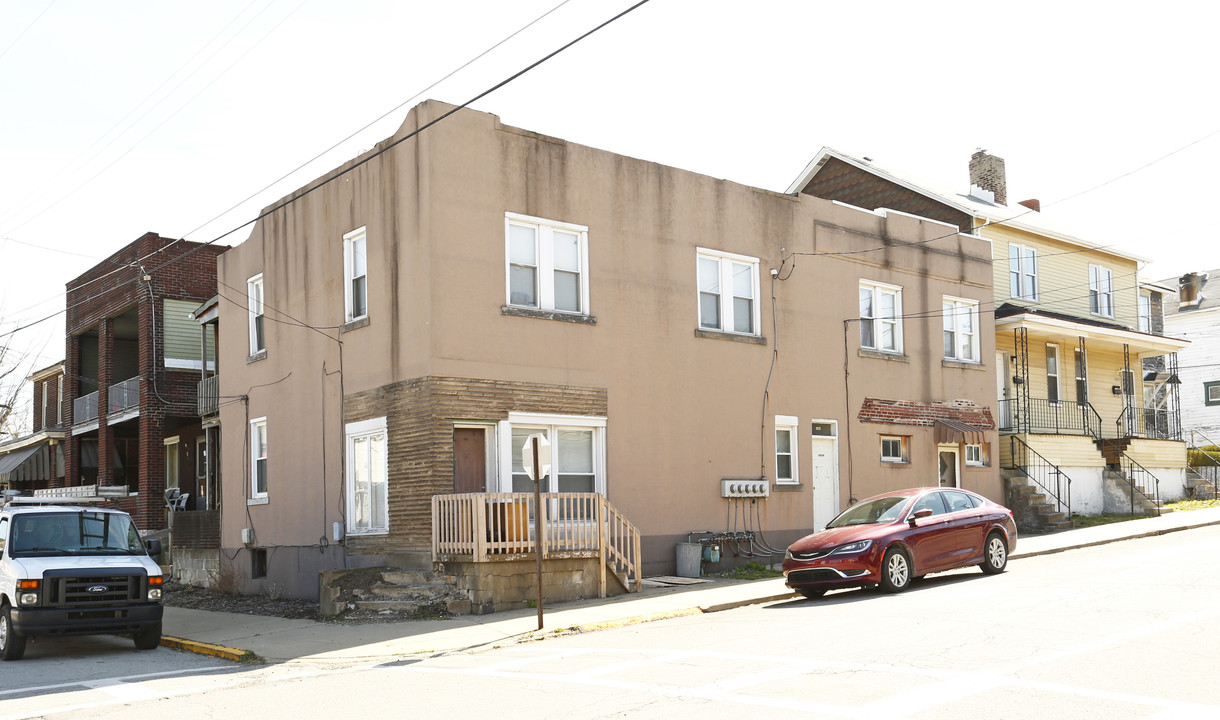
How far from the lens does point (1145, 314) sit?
38.4m

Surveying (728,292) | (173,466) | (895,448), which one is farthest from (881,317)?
(173,466)

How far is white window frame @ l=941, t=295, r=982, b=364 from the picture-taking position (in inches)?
1033

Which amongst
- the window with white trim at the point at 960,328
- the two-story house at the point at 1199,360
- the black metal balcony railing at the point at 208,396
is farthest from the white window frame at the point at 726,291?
the two-story house at the point at 1199,360

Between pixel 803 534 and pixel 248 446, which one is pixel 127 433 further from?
pixel 803 534

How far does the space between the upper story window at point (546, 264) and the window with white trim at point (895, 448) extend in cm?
881

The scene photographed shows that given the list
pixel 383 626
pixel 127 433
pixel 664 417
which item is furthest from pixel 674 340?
pixel 127 433

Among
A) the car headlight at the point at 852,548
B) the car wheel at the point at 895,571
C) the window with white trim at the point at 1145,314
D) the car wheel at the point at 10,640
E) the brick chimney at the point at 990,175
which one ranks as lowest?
the car wheel at the point at 10,640

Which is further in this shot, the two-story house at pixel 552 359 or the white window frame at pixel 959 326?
the white window frame at pixel 959 326

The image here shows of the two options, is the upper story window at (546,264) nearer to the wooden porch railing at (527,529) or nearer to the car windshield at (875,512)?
the wooden porch railing at (527,529)

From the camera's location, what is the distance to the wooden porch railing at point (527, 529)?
1609 centimetres

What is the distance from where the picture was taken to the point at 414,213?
58.4 feet

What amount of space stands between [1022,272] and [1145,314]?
934 centimetres

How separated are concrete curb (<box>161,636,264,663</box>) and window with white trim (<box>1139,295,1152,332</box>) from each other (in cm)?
3188

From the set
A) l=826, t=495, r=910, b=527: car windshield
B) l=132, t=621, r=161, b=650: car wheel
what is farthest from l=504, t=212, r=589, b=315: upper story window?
l=132, t=621, r=161, b=650: car wheel
